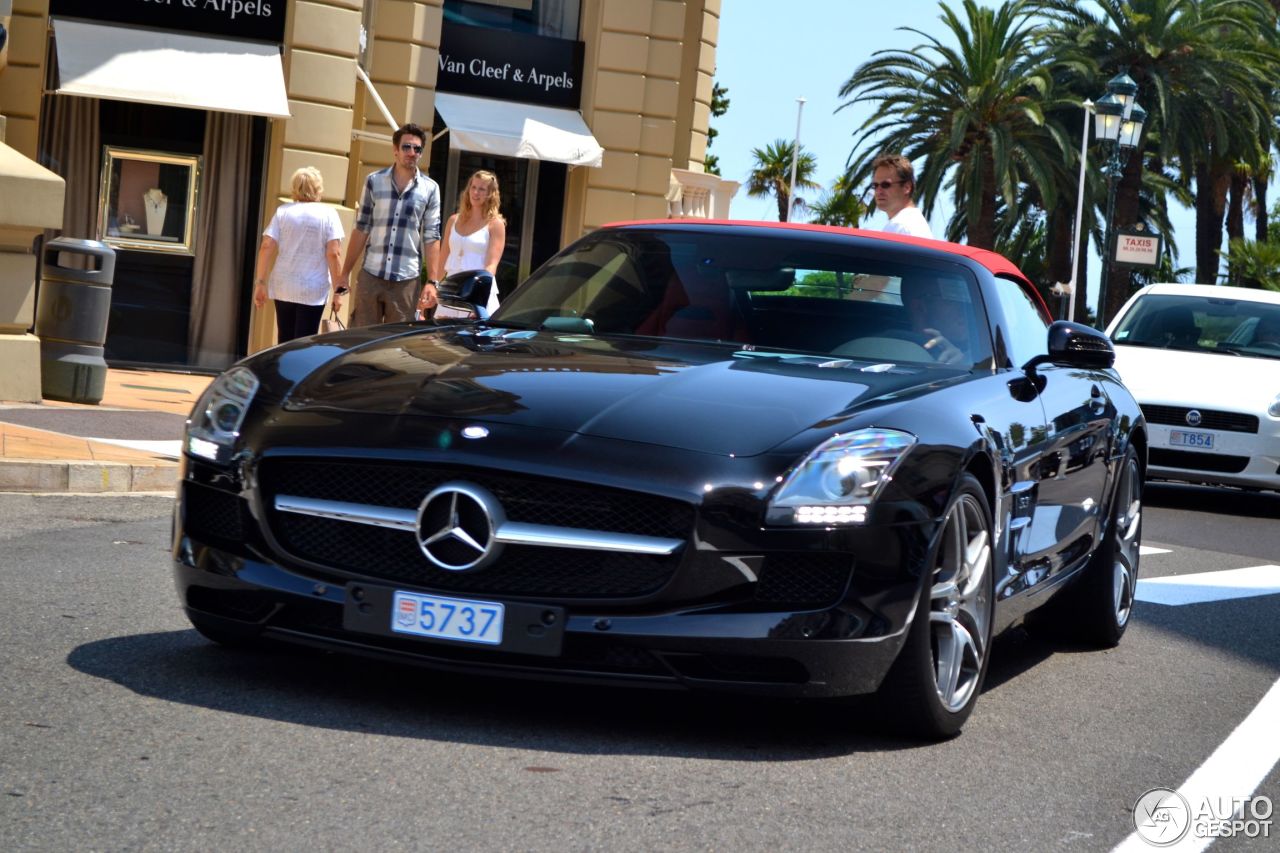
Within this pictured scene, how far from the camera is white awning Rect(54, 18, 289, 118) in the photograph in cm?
1884

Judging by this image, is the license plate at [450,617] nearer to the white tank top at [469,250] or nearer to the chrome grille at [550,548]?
the chrome grille at [550,548]

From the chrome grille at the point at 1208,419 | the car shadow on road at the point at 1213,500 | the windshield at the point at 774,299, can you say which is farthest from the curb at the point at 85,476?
the chrome grille at the point at 1208,419

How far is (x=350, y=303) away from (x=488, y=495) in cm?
1706

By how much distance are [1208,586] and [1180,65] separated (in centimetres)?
3461

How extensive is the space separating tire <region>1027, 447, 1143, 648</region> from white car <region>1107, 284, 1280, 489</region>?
6.93 metres

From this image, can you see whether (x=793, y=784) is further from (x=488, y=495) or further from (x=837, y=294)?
(x=837, y=294)

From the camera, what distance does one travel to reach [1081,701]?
601cm

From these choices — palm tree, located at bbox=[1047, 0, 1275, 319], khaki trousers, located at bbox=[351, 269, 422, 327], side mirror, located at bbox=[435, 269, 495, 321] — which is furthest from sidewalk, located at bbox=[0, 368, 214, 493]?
palm tree, located at bbox=[1047, 0, 1275, 319]

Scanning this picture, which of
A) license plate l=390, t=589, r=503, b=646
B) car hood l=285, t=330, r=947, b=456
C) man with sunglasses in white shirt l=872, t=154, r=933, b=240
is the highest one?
man with sunglasses in white shirt l=872, t=154, r=933, b=240

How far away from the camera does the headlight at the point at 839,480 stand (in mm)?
4551

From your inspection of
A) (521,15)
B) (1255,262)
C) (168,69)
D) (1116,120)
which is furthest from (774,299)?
(1255,262)

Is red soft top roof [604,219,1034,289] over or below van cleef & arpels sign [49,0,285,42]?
below

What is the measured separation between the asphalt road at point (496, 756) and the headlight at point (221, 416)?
59cm

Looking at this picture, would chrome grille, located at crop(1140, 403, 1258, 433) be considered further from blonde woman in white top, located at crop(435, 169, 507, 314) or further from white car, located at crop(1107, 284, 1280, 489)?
blonde woman in white top, located at crop(435, 169, 507, 314)
